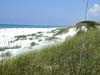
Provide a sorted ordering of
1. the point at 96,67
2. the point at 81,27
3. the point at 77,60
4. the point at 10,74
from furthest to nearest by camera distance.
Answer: the point at 81,27, the point at 77,60, the point at 96,67, the point at 10,74

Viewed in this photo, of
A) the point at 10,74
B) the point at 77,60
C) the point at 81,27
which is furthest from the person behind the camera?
the point at 81,27

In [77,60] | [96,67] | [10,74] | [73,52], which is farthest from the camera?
[73,52]

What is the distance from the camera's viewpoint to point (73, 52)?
4391 mm

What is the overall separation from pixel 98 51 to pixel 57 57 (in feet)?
2.70

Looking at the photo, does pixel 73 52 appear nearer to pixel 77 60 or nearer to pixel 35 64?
pixel 77 60

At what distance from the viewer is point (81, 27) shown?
13.5 metres

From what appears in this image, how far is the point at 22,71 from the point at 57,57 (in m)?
0.77

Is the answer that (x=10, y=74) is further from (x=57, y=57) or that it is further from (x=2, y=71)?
(x=57, y=57)

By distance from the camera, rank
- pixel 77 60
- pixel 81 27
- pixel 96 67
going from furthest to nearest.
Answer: pixel 81 27, pixel 77 60, pixel 96 67

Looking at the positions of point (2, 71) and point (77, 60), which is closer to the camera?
point (2, 71)

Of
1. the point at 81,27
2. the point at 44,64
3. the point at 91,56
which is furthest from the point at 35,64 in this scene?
the point at 81,27

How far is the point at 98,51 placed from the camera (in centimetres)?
440

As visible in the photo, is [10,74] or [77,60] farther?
[77,60]

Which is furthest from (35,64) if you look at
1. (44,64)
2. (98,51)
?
(98,51)
